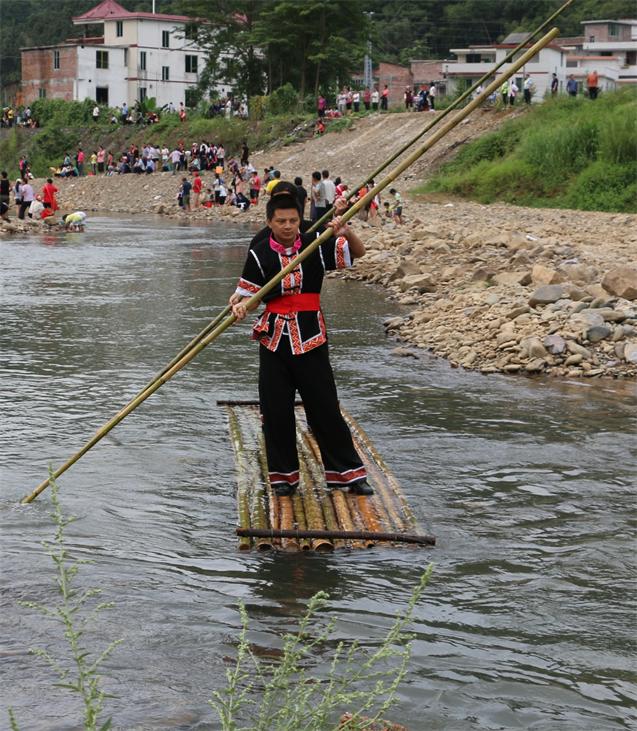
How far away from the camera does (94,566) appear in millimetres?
5648

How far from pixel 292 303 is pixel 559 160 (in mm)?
26222

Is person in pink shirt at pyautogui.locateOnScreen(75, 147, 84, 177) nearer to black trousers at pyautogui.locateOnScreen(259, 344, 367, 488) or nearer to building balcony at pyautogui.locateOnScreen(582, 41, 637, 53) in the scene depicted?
building balcony at pyautogui.locateOnScreen(582, 41, 637, 53)

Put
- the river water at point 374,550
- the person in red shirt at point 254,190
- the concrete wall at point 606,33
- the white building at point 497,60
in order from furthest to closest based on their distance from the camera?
the concrete wall at point 606,33
the white building at point 497,60
the person in red shirt at point 254,190
the river water at point 374,550

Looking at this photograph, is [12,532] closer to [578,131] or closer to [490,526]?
[490,526]

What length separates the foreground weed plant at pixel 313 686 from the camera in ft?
10.4

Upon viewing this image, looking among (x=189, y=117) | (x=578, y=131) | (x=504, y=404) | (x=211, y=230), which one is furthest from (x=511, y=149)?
(x=504, y=404)

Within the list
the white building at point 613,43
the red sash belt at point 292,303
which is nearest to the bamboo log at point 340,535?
the red sash belt at point 292,303

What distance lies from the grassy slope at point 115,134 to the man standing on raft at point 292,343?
40816 millimetres

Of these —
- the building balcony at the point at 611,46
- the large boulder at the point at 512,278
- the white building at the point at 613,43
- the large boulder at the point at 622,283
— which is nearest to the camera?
the large boulder at the point at 622,283

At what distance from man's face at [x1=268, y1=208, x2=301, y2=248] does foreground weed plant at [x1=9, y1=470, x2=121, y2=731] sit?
6.39ft

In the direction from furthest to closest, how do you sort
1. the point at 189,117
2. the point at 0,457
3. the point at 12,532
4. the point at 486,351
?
the point at 189,117, the point at 486,351, the point at 0,457, the point at 12,532

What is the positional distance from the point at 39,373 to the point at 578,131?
23734 millimetres

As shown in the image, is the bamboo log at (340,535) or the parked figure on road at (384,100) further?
the parked figure on road at (384,100)

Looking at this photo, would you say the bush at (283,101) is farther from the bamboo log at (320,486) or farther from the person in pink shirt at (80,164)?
the bamboo log at (320,486)
